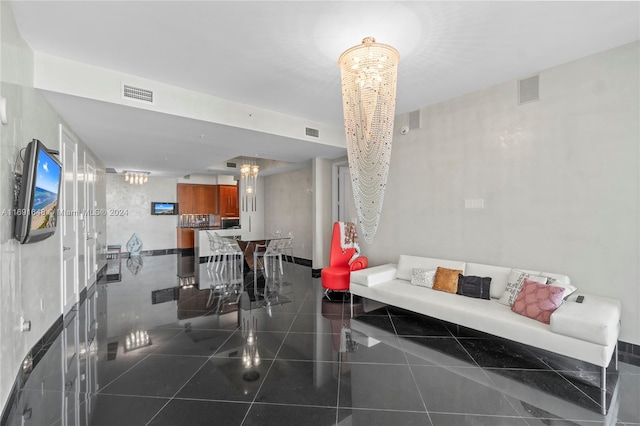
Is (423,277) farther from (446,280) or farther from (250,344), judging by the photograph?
(250,344)

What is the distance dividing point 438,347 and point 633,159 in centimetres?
268

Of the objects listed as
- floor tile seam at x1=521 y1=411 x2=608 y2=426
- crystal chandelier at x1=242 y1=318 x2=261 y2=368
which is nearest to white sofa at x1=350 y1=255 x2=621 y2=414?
floor tile seam at x1=521 y1=411 x2=608 y2=426

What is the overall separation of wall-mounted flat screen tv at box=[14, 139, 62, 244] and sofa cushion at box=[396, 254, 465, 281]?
13.9 ft

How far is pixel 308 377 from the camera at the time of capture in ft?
8.27

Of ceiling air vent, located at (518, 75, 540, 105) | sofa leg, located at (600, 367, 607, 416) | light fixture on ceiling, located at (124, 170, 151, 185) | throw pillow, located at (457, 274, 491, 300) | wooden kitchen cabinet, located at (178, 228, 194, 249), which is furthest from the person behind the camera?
wooden kitchen cabinet, located at (178, 228, 194, 249)

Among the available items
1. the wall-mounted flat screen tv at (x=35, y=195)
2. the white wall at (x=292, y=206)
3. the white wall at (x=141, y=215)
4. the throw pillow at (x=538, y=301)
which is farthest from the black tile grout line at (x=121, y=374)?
the white wall at (x=141, y=215)

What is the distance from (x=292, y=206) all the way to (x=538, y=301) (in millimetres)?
6605

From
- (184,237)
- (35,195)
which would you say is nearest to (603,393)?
(35,195)

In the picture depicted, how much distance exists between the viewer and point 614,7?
2.34 metres

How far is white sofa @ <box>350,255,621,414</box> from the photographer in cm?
234

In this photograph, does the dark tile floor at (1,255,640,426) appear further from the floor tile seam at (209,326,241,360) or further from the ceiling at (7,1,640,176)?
the ceiling at (7,1,640,176)

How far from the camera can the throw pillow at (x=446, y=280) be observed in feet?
12.2

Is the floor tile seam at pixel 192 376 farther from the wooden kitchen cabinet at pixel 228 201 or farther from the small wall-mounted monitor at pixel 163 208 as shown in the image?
the small wall-mounted monitor at pixel 163 208

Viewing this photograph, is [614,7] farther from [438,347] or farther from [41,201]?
[41,201]
